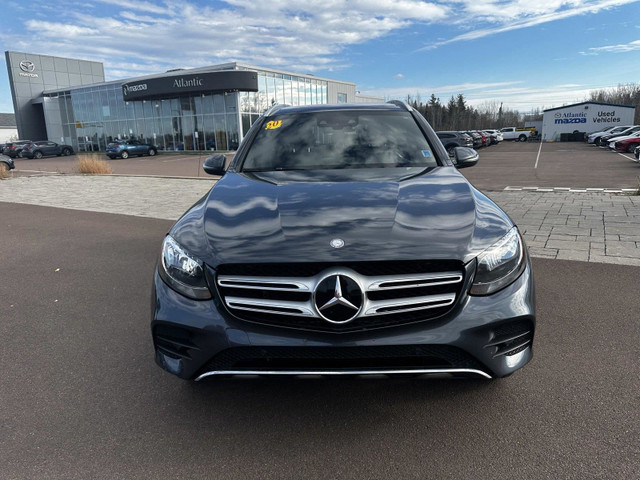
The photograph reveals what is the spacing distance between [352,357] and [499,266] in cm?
85

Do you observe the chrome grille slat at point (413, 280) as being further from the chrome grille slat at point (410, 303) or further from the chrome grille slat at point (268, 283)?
the chrome grille slat at point (268, 283)

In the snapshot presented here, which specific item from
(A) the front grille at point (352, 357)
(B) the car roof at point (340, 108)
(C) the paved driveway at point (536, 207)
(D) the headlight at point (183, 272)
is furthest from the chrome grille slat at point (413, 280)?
(C) the paved driveway at point (536, 207)

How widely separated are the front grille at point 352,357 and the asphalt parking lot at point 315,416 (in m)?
0.09

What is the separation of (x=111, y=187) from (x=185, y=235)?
14.2 metres

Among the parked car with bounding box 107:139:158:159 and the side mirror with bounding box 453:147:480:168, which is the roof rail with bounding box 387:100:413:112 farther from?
the parked car with bounding box 107:139:158:159

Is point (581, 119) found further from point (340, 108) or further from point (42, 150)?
point (42, 150)

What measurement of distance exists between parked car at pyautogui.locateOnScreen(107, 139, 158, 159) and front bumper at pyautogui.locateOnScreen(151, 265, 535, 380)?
39.2 metres

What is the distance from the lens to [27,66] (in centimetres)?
5922

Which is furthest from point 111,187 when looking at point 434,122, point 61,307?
point 434,122

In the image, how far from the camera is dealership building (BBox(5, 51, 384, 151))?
3953 centimetres

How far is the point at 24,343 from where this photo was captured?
3.52 m

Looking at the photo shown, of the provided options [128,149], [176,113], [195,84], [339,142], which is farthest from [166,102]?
[339,142]

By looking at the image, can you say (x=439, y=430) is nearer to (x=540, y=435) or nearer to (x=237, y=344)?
(x=540, y=435)

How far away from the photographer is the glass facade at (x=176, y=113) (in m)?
40.2
